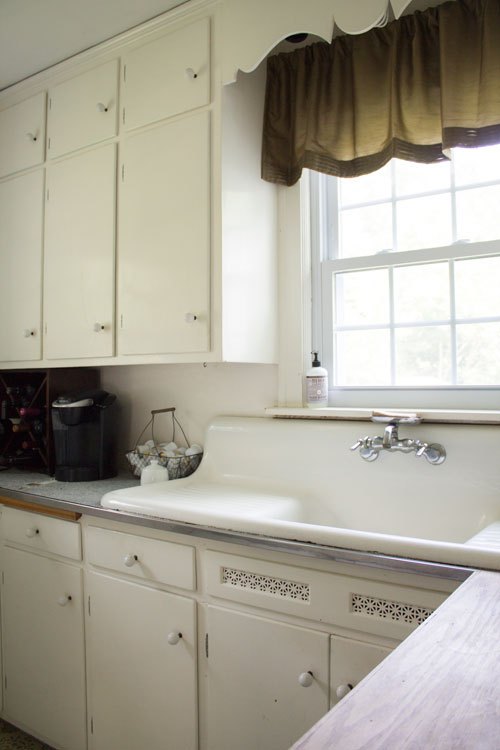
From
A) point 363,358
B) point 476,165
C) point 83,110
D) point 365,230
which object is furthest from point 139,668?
point 83,110

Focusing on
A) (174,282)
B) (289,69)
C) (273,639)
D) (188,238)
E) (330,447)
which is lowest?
(273,639)

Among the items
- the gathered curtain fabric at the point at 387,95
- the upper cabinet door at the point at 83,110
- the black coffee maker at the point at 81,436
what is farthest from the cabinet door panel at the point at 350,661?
the upper cabinet door at the point at 83,110

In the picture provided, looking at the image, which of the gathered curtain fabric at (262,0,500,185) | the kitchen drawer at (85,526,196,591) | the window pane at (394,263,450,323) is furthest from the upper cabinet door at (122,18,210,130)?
the kitchen drawer at (85,526,196,591)

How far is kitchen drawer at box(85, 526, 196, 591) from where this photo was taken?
1621mm

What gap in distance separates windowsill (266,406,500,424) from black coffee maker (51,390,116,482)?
706 millimetres

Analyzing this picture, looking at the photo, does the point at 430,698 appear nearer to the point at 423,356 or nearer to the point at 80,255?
the point at 423,356

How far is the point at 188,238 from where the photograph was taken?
1.94m

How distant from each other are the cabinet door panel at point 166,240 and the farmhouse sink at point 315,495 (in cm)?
44

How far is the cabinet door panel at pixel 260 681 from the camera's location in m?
1.36

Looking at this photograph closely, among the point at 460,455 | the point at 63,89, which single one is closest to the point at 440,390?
the point at 460,455

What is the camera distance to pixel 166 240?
6.56 feet

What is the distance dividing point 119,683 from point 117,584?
302 mm

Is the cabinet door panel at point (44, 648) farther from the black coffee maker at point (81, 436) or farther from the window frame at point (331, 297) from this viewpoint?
the window frame at point (331, 297)

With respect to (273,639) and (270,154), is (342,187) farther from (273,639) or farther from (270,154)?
(273,639)
